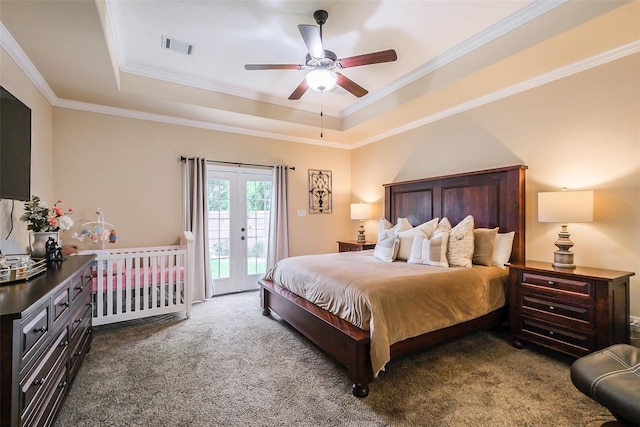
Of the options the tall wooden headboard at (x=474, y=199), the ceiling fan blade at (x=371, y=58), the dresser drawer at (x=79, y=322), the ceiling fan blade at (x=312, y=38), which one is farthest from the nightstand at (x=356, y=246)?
the dresser drawer at (x=79, y=322)

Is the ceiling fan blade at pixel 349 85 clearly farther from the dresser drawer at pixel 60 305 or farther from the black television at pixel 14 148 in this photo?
the dresser drawer at pixel 60 305

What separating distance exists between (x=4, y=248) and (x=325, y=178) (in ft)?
13.9

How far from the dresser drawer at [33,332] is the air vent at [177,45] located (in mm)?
2511

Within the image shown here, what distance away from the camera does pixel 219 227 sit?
455cm

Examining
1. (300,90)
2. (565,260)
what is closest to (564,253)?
(565,260)

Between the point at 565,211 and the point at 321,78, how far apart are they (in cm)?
240

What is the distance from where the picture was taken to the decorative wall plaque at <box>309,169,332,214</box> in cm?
531

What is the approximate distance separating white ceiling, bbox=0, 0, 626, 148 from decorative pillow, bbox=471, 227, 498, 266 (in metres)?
1.61

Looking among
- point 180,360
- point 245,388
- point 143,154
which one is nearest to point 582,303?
point 245,388

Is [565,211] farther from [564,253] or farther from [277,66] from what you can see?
[277,66]

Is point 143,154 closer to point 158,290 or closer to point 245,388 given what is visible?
point 158,290

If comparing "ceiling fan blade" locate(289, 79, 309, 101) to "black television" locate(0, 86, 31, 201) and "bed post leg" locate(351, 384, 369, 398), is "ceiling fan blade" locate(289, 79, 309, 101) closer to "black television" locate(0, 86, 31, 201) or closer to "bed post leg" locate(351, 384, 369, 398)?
"black television" locate(0, 86, 31, 201)

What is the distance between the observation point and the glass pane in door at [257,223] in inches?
190

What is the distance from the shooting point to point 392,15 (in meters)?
2.48
